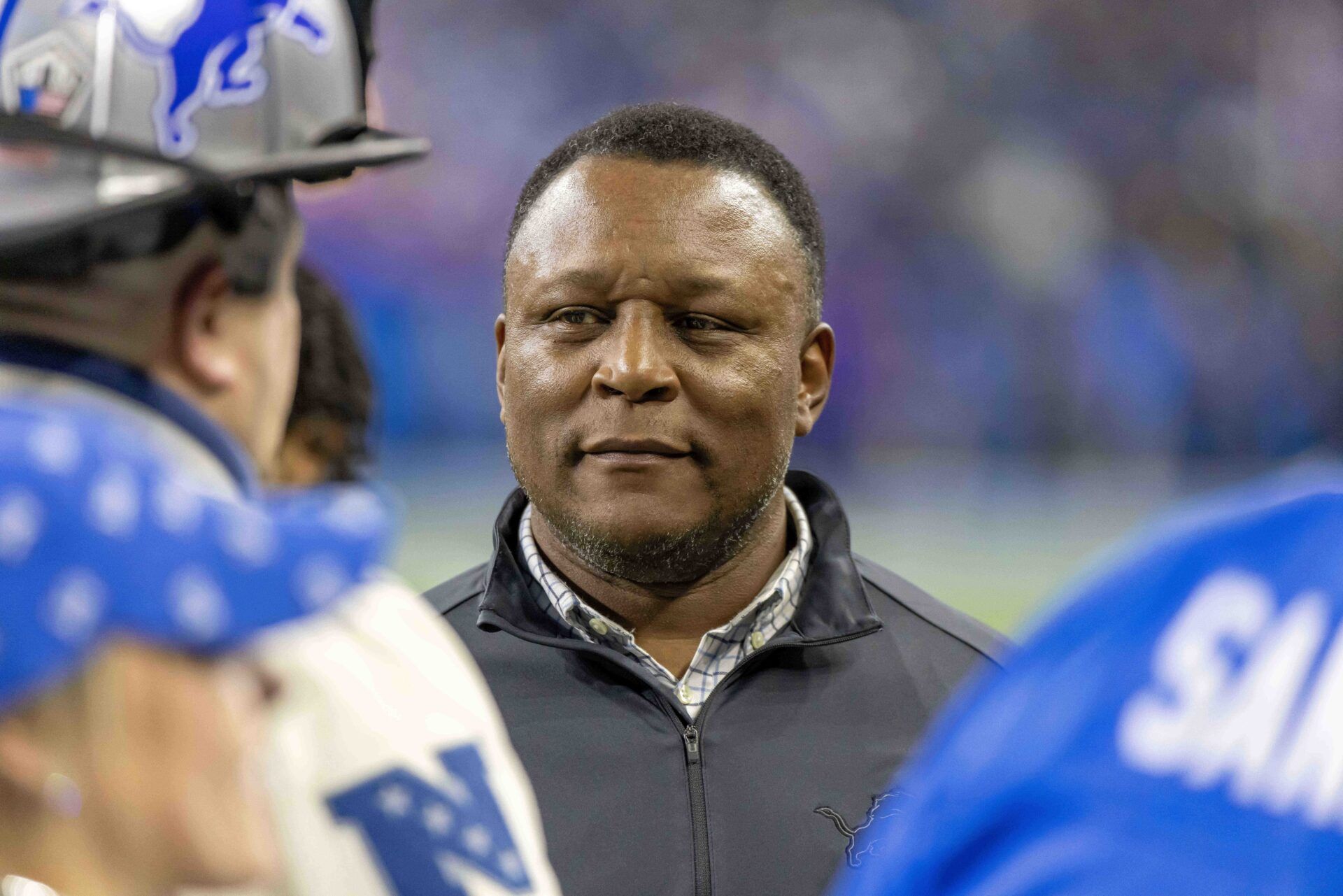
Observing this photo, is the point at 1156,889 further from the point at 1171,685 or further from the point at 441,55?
the point at 441,55

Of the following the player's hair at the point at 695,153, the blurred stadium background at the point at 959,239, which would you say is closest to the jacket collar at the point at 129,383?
the player's hair at the point at 695,153

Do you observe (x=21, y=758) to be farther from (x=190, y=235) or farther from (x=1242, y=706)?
(x=1242, y=706)

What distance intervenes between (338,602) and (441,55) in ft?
20.9

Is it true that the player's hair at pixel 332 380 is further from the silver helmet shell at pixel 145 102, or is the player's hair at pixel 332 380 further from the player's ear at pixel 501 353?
the silver helmet shell at pixel 145 102

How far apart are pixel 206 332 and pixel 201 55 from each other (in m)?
0.13

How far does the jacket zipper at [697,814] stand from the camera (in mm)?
1418

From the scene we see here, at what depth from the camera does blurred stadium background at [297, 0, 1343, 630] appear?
6438mm

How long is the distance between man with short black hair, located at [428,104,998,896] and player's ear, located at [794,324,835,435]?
43mm

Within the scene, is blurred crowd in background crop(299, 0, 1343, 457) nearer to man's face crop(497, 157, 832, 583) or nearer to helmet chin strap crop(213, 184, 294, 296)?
man's face crop(497, 157, 832, 583)

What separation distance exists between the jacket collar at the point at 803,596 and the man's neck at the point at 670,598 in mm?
53

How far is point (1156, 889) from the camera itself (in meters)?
0.46

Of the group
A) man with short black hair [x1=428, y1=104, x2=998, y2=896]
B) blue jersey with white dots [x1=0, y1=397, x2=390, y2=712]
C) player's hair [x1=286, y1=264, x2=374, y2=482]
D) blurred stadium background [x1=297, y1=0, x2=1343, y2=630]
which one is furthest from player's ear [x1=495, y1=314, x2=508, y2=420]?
blurred stadium background [x1=297, y1=0, x2=1343, y2=630]

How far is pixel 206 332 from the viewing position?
24.6 inches

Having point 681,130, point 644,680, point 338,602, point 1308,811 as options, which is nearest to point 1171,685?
point 1308,811
